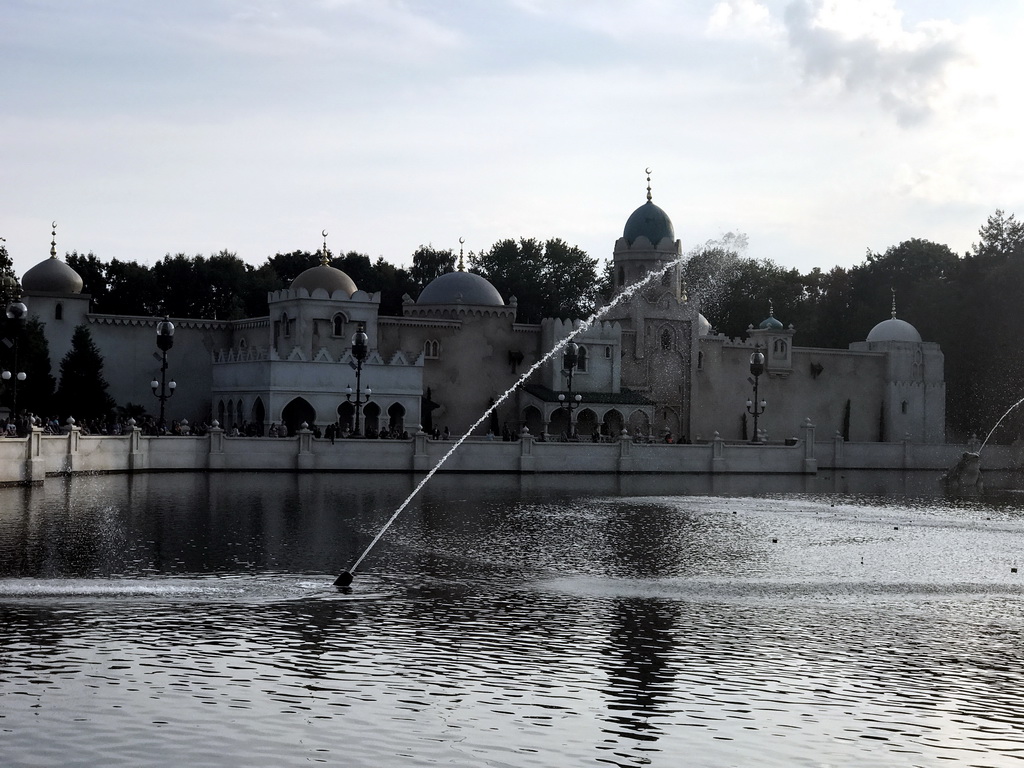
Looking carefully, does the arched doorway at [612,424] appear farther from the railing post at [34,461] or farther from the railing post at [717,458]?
the railing post at [34,461]

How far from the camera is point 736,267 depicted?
328ft

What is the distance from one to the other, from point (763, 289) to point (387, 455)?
50.2 meters

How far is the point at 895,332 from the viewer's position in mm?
79125

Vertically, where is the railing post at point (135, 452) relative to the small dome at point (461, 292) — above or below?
below

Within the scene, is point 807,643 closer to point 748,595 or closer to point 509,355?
point 748,595

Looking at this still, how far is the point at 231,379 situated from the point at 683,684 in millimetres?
52541

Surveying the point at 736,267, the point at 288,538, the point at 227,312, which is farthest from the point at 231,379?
the point at 736,267

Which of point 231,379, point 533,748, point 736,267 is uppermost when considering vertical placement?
point 736,267

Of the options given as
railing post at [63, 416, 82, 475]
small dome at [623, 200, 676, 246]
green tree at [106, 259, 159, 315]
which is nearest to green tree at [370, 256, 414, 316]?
green tree at [106, 259, 159, 315]

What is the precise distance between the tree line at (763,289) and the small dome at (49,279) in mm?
16446

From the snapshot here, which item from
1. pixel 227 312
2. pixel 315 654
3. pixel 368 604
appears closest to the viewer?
pixel 315 654

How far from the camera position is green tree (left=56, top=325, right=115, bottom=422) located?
6116cm

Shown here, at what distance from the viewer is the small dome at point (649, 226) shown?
76.8m

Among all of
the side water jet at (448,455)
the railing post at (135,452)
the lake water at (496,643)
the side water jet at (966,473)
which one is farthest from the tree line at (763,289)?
the lake water at (496,643)
